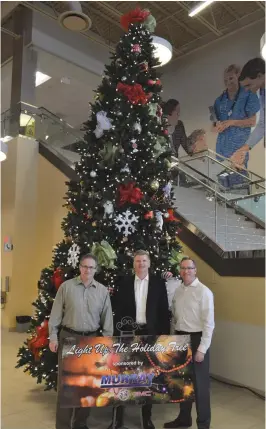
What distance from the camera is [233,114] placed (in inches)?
422

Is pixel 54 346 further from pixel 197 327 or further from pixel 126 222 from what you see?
pixel 126 222

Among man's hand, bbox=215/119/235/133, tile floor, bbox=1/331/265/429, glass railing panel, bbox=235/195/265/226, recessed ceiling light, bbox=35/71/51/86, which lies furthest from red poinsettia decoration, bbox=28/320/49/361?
recessed ceiling light, bbox=35/71/51/86

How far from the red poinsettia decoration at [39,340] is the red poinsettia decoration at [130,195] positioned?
4.85ft

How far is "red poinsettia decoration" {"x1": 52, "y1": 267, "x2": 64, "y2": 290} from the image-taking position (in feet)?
13.5

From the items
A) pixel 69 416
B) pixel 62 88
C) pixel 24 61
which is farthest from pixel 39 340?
pixel 62 88

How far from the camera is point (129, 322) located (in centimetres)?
346

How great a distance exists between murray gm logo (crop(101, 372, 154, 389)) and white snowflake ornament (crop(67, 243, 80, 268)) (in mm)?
1316

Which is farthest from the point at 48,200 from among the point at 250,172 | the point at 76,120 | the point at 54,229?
the point at 76,120

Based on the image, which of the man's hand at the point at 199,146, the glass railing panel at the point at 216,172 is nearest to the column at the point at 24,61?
the man's hand at the point at 199,146

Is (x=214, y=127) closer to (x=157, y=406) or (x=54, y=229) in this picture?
(x=54, y=229)

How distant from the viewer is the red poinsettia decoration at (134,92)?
417 centimetres

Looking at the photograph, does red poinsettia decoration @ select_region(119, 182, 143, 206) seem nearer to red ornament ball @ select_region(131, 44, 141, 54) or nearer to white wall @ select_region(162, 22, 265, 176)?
red ornament ball @ select_region(131, 44, 141, 54)

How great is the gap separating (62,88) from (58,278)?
11.2m

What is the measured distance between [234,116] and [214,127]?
2.58 feet
